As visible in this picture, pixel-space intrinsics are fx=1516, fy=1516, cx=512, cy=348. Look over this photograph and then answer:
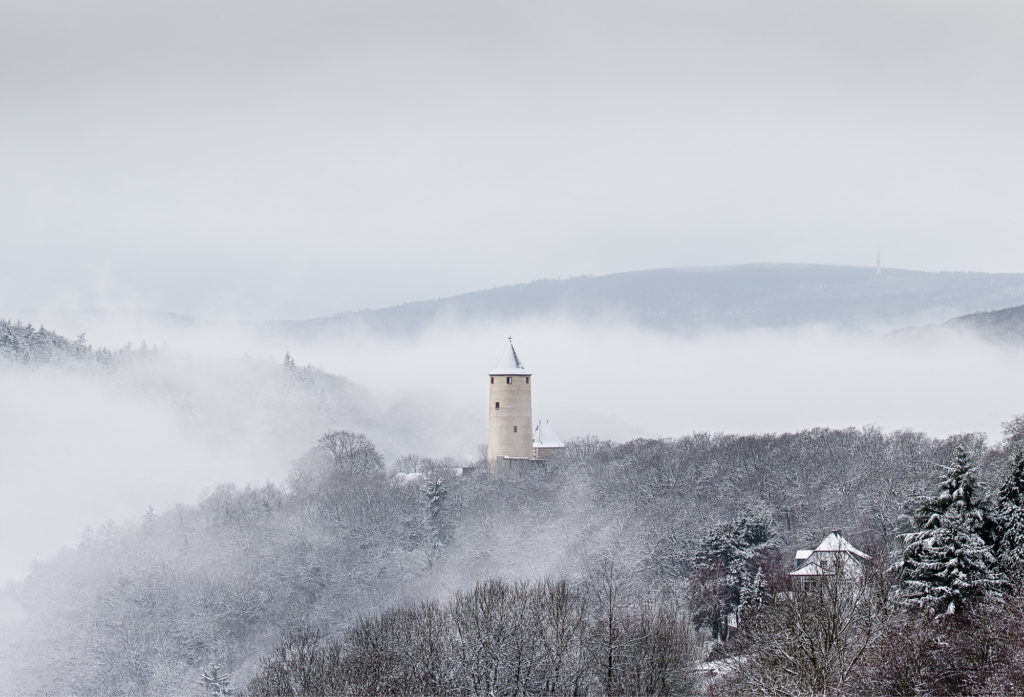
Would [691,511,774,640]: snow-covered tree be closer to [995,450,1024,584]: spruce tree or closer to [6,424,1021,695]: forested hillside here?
[6,424,1021,695]: forested hillside

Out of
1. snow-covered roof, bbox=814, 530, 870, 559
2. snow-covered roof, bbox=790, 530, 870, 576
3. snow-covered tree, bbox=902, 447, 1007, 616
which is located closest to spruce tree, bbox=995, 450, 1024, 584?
snow-covered tree, bbox=902, 447, 1007, 616

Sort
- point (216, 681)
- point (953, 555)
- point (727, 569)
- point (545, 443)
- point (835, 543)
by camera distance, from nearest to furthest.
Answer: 1. point (953, 555)
2. point (727, 569)
3. point (835, 543)
4. point (216, 681)
5. point (545, 443)

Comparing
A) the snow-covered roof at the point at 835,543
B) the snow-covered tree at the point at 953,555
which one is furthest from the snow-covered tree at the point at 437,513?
the snow-covered tree at the point at 953,555

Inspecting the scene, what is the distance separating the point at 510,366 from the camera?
11519 cm

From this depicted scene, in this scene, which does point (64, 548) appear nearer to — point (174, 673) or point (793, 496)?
point (174, 673)

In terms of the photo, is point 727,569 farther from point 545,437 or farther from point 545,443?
point 545,437

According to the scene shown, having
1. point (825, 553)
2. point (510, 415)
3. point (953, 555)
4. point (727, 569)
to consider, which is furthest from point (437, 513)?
point (953, 555)

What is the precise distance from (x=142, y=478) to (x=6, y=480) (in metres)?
14.5

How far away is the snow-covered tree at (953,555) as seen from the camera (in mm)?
42500

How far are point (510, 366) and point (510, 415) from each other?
3.79 m

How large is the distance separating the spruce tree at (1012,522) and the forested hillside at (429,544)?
72.9ft

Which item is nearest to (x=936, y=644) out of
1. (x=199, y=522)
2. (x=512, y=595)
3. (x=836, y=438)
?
(x=512, y=595)

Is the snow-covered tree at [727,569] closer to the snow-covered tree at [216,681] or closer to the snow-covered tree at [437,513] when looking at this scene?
the snow-covered tree at [216,681]

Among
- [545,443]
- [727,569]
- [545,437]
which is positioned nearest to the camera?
[727,569]
